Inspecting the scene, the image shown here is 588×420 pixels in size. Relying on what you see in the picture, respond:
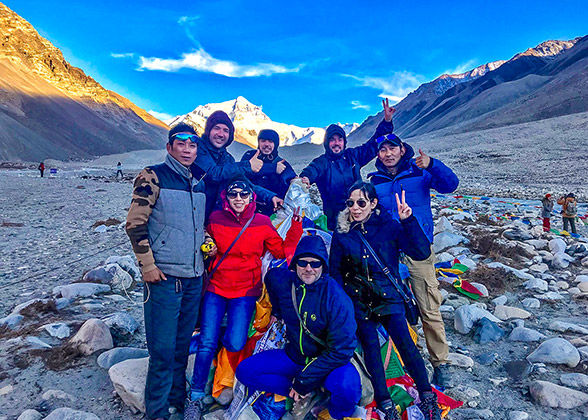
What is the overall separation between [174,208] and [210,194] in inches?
40.6

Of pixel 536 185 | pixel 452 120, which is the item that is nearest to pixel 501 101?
pixel 452 120

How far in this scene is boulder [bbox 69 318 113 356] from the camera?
3935mm

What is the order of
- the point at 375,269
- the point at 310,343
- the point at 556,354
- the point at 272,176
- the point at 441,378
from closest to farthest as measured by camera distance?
the point at 310,343
the point at 375,269
the point at 441,378
the point at 556,354
the point at 272,176

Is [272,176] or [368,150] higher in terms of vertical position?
[368,150]

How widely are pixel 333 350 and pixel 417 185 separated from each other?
198 cm

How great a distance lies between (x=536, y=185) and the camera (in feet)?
87.1

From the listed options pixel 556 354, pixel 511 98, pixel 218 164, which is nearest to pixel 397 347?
pixel 556 354

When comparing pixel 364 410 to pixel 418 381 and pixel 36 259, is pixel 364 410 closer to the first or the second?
pixel 418 381

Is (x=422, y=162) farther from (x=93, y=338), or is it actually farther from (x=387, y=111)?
(x=93, y=338)

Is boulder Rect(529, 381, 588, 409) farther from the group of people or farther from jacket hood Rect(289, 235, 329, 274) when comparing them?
jacket hood Rect(289, 235, 329, 274)

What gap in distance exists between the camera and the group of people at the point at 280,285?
2.95 m

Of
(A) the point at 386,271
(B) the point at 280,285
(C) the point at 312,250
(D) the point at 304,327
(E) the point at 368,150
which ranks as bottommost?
(D) the point at 304,327

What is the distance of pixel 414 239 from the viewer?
10.9 feet

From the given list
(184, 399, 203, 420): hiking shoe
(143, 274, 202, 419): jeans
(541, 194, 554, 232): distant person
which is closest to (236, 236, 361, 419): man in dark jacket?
(184, 399, 203, 420): hiking shoe
